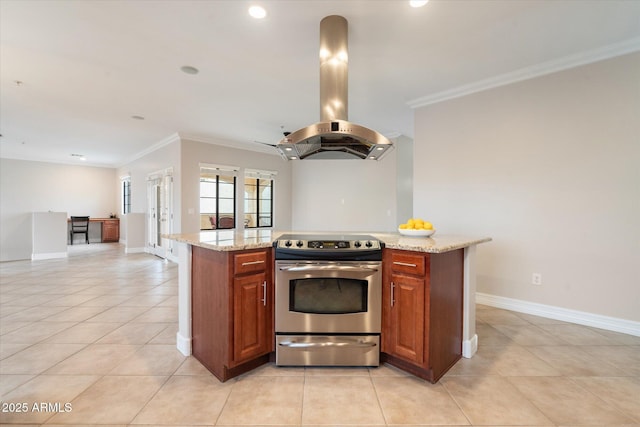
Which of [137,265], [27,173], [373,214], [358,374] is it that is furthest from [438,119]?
[27,173]

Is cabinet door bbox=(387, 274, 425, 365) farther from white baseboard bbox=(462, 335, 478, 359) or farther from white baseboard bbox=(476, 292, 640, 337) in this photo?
white baseboard bbox=(476, 292, 640, 337)

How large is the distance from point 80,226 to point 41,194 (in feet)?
4.29

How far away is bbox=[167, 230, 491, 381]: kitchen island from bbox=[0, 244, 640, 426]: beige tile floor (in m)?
0.14

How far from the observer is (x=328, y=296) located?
2.07 m

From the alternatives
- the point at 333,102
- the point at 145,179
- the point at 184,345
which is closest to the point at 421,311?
the point at 333,102

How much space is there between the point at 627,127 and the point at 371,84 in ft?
8.16

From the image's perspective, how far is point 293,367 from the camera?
2.07 metres

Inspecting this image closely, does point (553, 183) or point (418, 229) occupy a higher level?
point (553, 183)

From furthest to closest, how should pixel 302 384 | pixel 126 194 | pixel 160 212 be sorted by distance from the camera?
pixel 126 194 < pixel 160 212 < pixel 302 384

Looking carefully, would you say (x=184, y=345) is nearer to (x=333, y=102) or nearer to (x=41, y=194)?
(x=333, y=102)

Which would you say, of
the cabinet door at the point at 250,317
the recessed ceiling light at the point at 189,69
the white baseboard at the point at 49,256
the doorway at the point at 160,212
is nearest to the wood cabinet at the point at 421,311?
the cabinet door at the point at 250,317

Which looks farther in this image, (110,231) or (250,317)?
(110,231)

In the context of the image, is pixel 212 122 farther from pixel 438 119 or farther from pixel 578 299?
pixel 578 299

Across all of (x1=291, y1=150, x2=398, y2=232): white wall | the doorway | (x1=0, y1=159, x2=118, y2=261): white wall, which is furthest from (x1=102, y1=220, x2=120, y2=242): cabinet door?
(x1=291, y1=150, x2=398, y2=232): white wall
